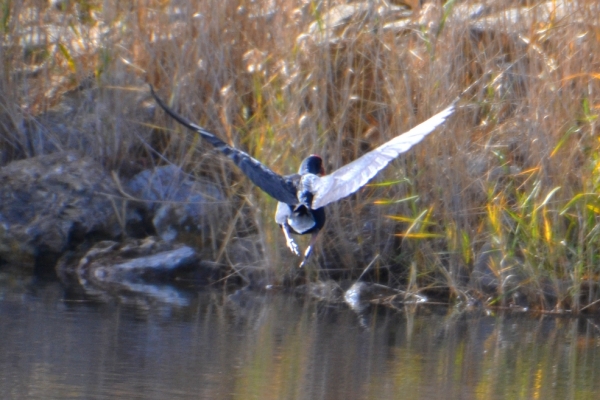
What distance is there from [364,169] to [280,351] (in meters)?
0.91

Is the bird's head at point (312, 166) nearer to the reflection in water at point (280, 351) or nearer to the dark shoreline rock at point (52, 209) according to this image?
the reflection in water at point (280, 351)

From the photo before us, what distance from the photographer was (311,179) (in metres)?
4.63

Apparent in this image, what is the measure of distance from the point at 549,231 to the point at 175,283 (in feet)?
7.17

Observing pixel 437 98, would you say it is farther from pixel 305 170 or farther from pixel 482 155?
pixel 305 170

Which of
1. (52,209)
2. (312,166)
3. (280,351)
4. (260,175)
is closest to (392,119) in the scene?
(312,166)

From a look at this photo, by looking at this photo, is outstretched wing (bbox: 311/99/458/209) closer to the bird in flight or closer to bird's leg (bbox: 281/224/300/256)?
the bird in flight

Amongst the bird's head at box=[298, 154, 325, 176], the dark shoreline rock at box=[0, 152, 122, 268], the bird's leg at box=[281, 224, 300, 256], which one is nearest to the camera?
the bird's leg at box=[281, 224, 300, 256]

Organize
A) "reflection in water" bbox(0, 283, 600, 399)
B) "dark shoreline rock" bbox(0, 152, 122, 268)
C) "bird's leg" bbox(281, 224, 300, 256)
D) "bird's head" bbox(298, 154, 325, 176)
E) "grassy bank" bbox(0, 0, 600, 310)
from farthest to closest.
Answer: "dark shoreline rock" bbox(0, 152, 122, 268) → "grassy bank" bbox(0, 0, 600, 310) → "bird's head" bbox(298, 154, 325, 176) → "bird's leg" bbox(281, 224, 300, 256) → "reflection in water" bbox(0, 283, 600, 399)

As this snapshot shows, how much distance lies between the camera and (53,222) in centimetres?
613

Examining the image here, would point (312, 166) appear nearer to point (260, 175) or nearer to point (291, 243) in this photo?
point (260, 175)

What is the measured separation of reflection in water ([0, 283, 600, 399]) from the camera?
11.3ft

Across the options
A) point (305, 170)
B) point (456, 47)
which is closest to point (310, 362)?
point (305, 170)

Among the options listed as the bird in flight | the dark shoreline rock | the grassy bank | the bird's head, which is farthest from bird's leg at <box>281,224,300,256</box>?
the dark shoreline rock

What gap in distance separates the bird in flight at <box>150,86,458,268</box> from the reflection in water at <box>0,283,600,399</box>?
50cm
